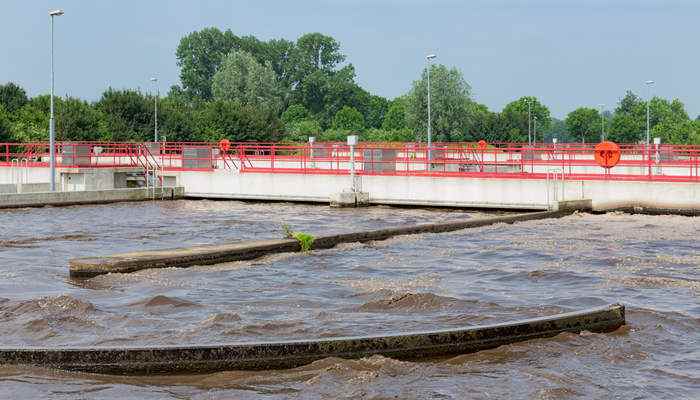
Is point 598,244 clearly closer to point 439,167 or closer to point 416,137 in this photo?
point 439,167

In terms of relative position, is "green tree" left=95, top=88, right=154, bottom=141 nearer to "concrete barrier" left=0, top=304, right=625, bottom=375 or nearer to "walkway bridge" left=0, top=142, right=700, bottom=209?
"walkway bridge" left=0, top=142, right=700, bottom=209

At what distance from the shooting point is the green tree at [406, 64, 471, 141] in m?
92.2

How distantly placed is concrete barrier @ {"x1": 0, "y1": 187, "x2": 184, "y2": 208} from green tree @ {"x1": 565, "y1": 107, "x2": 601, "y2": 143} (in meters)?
117

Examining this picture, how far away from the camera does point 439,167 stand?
4794cm

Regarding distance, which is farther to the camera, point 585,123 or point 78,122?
point 585,123

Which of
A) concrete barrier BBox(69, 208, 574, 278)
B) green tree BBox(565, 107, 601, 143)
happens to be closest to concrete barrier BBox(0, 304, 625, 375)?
concrete barrier BBox(69, 208, 574, 278)

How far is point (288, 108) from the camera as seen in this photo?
500 feet

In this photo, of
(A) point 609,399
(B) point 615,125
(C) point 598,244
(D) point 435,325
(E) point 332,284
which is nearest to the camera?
(A) point 609,399

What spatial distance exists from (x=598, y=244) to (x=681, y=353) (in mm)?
11418

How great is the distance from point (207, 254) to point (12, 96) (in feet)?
210

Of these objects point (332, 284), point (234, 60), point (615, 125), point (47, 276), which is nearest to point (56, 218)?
point (47, 276)

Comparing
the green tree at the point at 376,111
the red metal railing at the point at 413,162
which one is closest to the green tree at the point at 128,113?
the red metal railing at the point at 413,162

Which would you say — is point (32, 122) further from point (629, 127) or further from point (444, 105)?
point (629, 127)

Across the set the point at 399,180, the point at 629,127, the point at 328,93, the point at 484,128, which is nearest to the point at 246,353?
the point at 399,180
